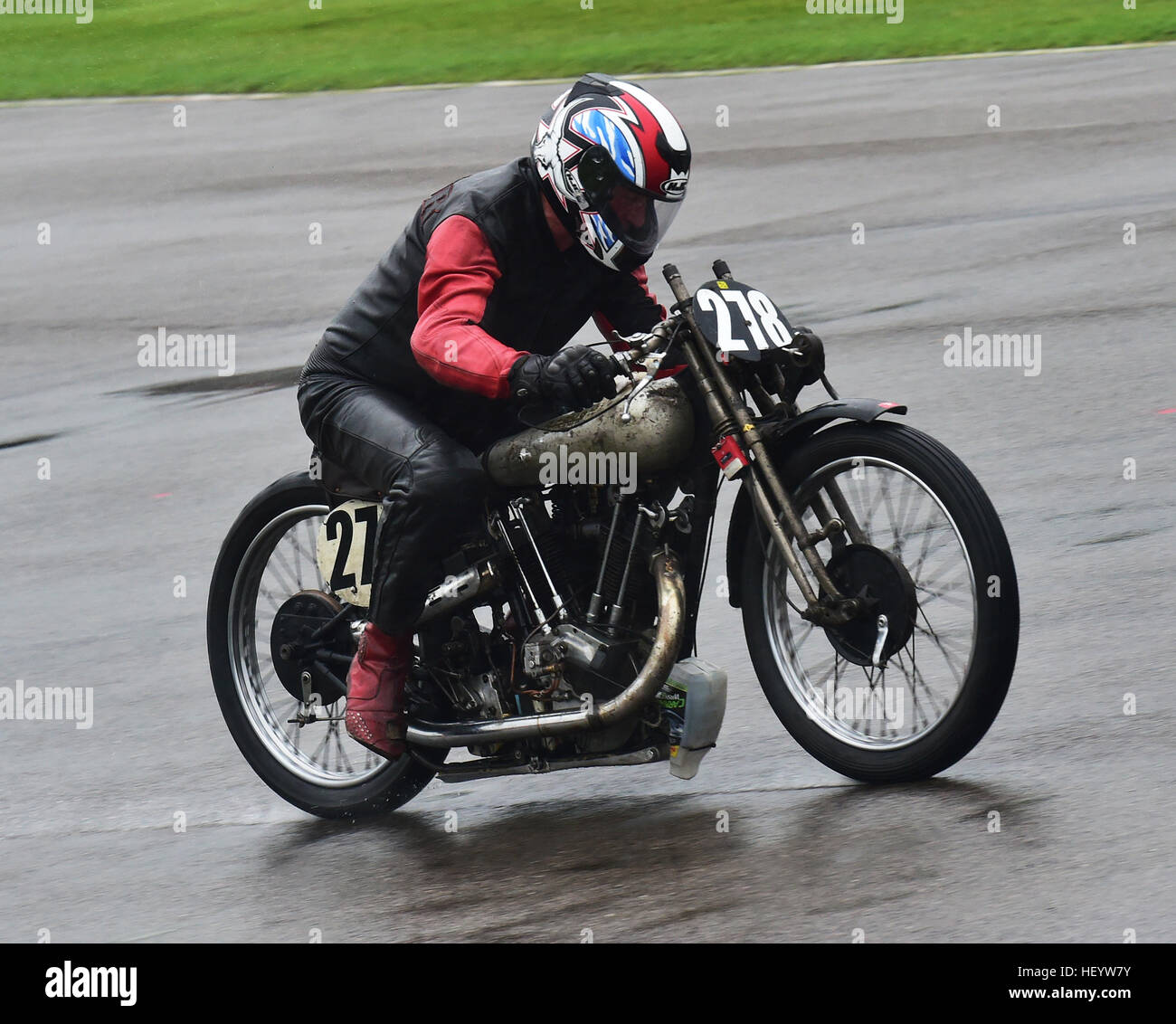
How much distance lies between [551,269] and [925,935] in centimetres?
210

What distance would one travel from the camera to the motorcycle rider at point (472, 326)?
16.7 feet

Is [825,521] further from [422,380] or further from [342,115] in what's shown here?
[342,115]

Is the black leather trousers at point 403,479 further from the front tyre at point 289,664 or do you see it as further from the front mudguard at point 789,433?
the front mudguard at point 789,433

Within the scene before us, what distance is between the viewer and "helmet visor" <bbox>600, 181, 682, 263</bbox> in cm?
514

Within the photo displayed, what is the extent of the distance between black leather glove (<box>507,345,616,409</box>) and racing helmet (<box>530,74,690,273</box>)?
14.5 inches

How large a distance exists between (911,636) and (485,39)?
20.9 meters

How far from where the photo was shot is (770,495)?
515 centimetres
